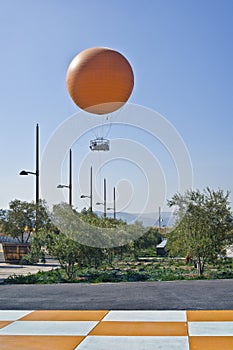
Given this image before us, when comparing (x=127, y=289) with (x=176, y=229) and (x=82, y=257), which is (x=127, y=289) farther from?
(x=176, y=229)

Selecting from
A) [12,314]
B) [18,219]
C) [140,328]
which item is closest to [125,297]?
[12,314]

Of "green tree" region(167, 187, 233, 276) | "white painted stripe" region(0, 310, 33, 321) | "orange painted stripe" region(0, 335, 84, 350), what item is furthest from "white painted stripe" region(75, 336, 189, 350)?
"green tree" region(167, 187, 233, 276)

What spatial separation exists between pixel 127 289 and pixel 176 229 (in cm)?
1048

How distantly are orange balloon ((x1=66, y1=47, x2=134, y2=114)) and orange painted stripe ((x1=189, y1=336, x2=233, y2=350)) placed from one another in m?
11.0

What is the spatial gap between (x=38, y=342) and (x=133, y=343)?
1.24 m

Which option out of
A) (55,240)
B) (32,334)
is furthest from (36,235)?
Result: (32,334)

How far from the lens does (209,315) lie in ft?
24.5

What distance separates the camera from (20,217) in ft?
130

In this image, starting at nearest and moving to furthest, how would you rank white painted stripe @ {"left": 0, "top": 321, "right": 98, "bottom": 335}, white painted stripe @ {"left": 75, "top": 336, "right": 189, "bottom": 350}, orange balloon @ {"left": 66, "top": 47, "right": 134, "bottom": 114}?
white painted stripe @ {"left": 75, "top": 336, "right": 189, "bottom": 350}, white painted stripe @ {"left": 0, "top": 321, "right": 98, "bottom": 335}, orange balloon @ {"left": 66, "top": 47, "right": 134, "bottom": 114}

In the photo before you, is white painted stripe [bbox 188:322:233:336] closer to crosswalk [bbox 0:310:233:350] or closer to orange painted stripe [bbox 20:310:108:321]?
crosswalk [bbox 0:310:233:350]

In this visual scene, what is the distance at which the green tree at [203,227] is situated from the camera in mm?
19719

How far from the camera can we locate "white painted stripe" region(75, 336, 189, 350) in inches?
220

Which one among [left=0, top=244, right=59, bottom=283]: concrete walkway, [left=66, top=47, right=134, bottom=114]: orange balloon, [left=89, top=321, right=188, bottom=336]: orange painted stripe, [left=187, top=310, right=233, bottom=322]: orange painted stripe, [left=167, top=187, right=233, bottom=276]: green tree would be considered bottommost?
[left=0, top=244, right=59, bottom=283]: concrete walkway

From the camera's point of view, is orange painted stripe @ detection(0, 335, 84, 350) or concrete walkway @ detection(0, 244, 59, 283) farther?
concrete walkway @ detection(0, 244, 59, 283)
